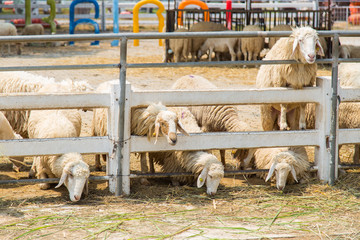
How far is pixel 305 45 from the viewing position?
500cm

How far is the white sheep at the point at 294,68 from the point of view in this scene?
5.02 meters

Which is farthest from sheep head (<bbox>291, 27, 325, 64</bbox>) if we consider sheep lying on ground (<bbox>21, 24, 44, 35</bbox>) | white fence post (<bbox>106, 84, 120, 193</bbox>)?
sheep lying on ground (<bbox>21, 24, 44, 35</bbox>)

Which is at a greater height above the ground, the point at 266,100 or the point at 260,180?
the point at 266,100

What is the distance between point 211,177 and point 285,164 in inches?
30.8

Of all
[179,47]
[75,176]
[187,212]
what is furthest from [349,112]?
[179,47]

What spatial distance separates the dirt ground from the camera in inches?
152

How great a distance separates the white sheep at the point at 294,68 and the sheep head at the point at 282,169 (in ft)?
1.34

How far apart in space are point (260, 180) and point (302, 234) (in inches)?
63.9

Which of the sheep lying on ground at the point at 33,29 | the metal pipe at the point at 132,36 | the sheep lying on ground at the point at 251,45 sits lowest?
the metal pipe at the point at 132,36

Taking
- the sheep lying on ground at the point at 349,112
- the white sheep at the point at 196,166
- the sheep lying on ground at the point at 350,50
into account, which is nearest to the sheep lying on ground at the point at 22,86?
the white sheep at the point at 196,166

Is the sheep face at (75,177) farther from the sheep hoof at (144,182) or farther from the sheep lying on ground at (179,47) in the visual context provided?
the sheep lying on ground at (179,47)

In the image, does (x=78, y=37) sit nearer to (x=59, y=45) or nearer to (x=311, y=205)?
(x=311, y=205)

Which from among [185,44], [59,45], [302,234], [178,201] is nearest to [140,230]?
[178,201]

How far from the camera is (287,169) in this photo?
5.04 m
